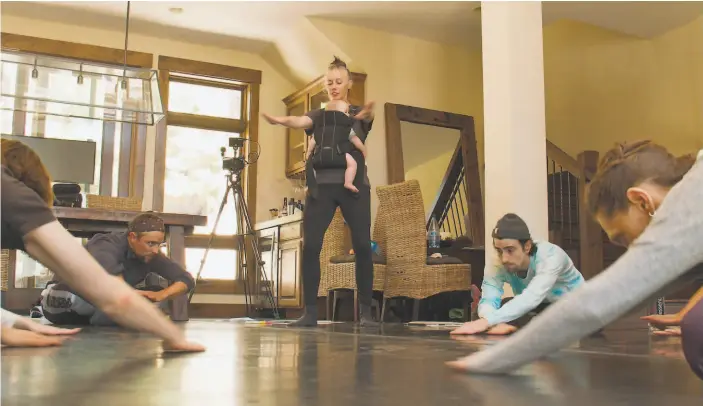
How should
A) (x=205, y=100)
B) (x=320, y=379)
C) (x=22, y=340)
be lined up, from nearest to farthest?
(x=320, y=379) < (x=22, y=340) < (x=205, y=100)

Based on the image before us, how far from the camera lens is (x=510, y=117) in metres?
4.31

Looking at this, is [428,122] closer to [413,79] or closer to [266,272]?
[413,79]

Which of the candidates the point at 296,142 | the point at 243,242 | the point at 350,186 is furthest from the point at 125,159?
the point at 350,186

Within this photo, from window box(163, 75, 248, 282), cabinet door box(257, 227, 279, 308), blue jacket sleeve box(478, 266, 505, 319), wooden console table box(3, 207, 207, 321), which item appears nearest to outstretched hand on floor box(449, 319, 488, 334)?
blue jacket sleeve box(478, 266, 505, 319)

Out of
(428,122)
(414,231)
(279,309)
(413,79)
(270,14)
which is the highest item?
(270,14)

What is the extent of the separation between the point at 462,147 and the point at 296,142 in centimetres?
158

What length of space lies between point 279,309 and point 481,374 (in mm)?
5279

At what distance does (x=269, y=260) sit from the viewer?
6434mm

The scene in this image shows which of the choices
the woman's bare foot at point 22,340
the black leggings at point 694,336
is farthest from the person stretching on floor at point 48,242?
the black leggings at point 694,336

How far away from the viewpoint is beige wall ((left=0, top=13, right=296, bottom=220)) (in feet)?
21.2

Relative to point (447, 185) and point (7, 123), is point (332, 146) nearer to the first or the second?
point (447, 185)

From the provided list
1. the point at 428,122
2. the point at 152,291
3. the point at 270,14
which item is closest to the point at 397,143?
the point at 428,122

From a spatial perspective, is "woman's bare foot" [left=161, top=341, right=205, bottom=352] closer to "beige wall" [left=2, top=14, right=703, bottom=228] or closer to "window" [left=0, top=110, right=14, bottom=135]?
"beige wall" [left=2, top=14, right=703, bottom=228]

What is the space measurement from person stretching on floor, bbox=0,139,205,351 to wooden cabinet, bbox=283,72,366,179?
506 centimetres
